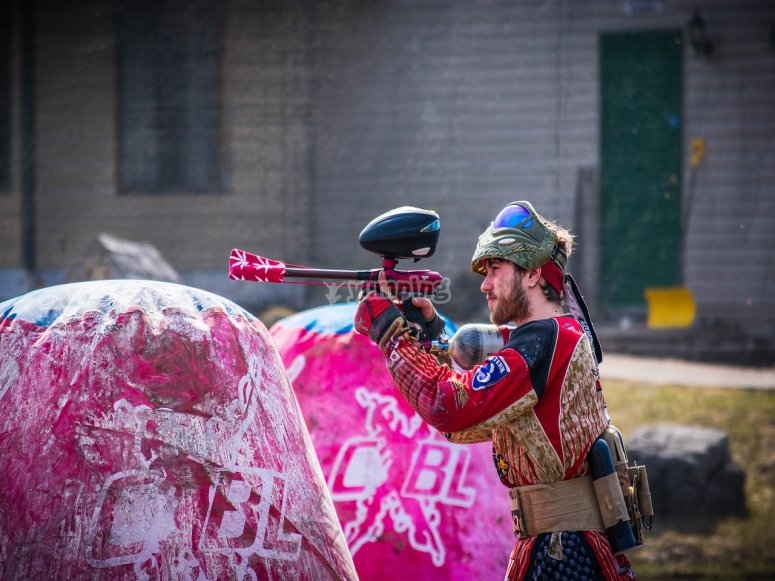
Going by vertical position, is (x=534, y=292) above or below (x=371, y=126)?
below

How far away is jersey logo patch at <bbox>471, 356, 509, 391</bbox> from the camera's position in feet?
9.09

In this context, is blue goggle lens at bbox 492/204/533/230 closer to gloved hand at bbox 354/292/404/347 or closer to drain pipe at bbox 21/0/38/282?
gloved hand at bbox 354/292/404/347

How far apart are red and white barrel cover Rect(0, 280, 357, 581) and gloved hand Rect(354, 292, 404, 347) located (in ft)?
1.09

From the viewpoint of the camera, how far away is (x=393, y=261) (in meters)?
3.06

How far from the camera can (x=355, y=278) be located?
3.02m

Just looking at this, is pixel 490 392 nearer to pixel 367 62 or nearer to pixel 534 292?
pixel 534 292

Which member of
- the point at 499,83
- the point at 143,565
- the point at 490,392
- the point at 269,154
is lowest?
the point at 143,565

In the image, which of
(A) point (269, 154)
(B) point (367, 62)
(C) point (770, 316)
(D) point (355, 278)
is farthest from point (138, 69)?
(D) point (355, 278)

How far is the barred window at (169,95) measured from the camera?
11656 mm

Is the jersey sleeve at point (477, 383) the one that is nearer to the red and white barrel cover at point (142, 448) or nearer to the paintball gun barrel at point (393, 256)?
the paintball gun barrel at point (393, 256)

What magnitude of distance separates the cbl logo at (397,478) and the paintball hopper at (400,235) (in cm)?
125

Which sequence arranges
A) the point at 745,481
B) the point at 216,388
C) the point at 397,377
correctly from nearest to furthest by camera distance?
1. the point at 216,388
2. the point at 397,377
3. the point at 745,481

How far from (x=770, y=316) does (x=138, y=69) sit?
740 centimetres

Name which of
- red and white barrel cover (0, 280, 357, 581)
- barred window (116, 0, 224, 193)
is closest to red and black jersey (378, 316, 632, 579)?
red and white barrel cover (0, 280, 357, 581)
